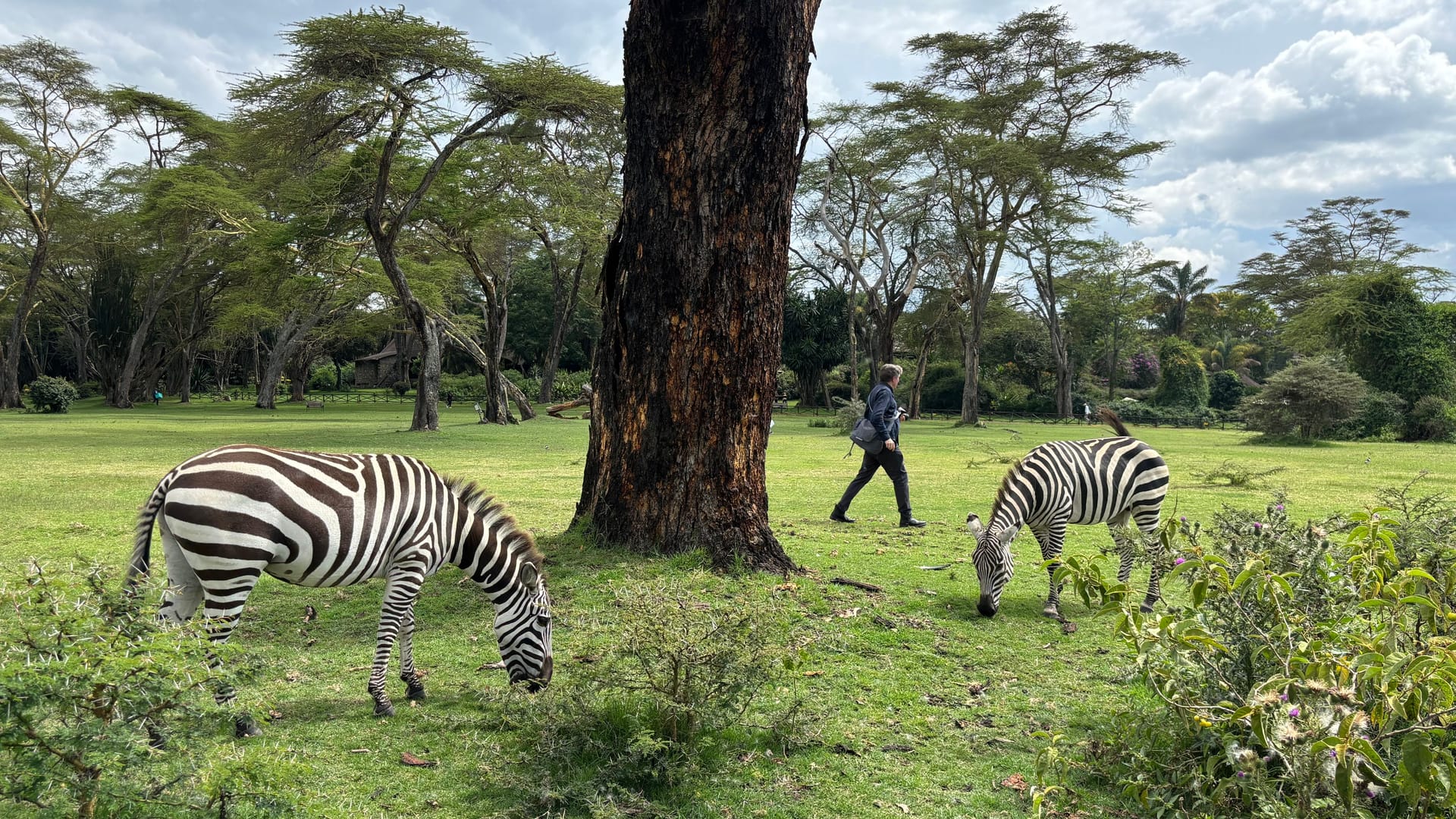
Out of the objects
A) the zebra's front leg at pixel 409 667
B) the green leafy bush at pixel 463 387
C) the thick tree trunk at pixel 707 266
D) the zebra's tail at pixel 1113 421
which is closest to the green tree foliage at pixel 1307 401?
the zebra's tail at pixel 1113 421

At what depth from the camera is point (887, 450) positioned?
10312 millimetres

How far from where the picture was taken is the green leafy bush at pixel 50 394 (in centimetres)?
3278

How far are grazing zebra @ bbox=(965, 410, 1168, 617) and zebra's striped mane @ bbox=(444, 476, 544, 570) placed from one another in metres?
3.35

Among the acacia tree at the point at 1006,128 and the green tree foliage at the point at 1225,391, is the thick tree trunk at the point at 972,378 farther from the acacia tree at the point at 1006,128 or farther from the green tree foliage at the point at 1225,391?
the green tree foliage at the point at 1225,391

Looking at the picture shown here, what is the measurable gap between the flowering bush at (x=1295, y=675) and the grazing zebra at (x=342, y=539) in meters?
2.82

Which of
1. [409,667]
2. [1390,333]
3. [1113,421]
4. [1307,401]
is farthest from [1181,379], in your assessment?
[409,667]

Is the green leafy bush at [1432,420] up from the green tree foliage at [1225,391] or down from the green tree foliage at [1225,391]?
down

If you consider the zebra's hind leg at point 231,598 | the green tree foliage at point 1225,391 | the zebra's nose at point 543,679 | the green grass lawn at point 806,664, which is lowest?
the green grass lawn at point 806,664

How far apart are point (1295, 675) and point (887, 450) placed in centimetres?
735

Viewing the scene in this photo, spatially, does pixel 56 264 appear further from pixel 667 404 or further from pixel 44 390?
pixel 667 404

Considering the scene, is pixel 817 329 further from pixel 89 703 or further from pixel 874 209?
pixel 89 703

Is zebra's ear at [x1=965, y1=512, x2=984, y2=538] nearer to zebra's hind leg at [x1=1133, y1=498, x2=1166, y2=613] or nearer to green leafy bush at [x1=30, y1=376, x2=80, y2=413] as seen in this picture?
zebra's hind leg at [x1=1133, y1=498, x2=1166, y2=613]

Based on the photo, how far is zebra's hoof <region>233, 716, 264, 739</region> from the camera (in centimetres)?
391

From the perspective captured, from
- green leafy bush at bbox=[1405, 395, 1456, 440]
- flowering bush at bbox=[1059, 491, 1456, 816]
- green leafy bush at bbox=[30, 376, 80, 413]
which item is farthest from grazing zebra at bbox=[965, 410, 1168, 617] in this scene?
green leafy bush at bbox=[30, 376, 80, 413]
